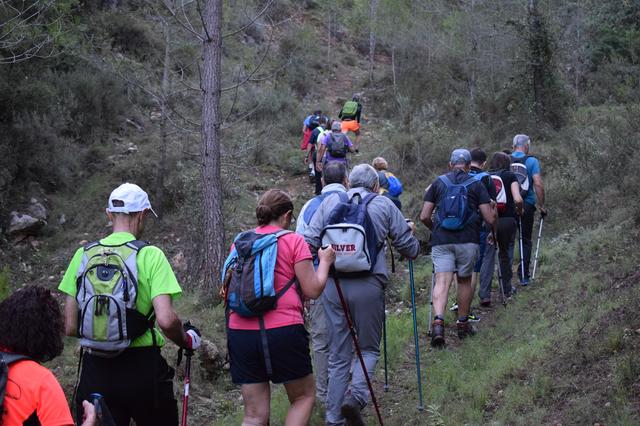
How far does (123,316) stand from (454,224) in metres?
4.22

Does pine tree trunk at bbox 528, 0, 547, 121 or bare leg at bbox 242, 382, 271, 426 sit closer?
bare leg at bbox 242, 382, 271, 426

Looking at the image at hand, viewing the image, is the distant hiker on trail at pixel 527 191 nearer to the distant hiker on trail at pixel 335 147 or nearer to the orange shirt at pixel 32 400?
the distant hiker on trail at pixel 335 147

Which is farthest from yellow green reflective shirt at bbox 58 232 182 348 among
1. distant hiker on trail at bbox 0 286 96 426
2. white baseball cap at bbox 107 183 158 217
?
distant hiker on trail at bbox 0 286 96 426

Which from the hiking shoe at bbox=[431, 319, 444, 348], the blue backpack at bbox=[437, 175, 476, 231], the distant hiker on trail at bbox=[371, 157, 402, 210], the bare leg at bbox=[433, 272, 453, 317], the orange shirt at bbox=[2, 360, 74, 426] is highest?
the distant hiker on trail at bbox=[371, 157, 402, 210]

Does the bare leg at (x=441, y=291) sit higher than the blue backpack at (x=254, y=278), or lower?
lower

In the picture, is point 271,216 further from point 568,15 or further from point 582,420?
point 568,15

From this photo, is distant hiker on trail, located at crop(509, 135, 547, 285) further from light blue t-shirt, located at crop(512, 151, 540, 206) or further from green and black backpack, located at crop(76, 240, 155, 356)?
green and black backpack, located at crop(76, 240, 155, 356)

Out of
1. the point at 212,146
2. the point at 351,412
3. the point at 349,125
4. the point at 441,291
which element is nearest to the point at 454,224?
the point at 441,291

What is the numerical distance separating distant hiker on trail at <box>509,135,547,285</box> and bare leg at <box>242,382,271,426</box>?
18.7ft

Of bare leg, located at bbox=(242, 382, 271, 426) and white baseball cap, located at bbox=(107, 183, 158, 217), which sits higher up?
white baseball cap, located at bbox=(107, 183, 158, 217)

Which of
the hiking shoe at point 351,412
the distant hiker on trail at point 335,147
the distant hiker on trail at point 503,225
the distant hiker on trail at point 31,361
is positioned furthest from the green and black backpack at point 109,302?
the distant hiker on trail at point 335,147

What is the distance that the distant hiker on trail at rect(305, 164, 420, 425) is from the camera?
5.38 meters

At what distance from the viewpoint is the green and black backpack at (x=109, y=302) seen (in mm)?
3992

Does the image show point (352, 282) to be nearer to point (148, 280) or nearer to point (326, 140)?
point (148, 280)
